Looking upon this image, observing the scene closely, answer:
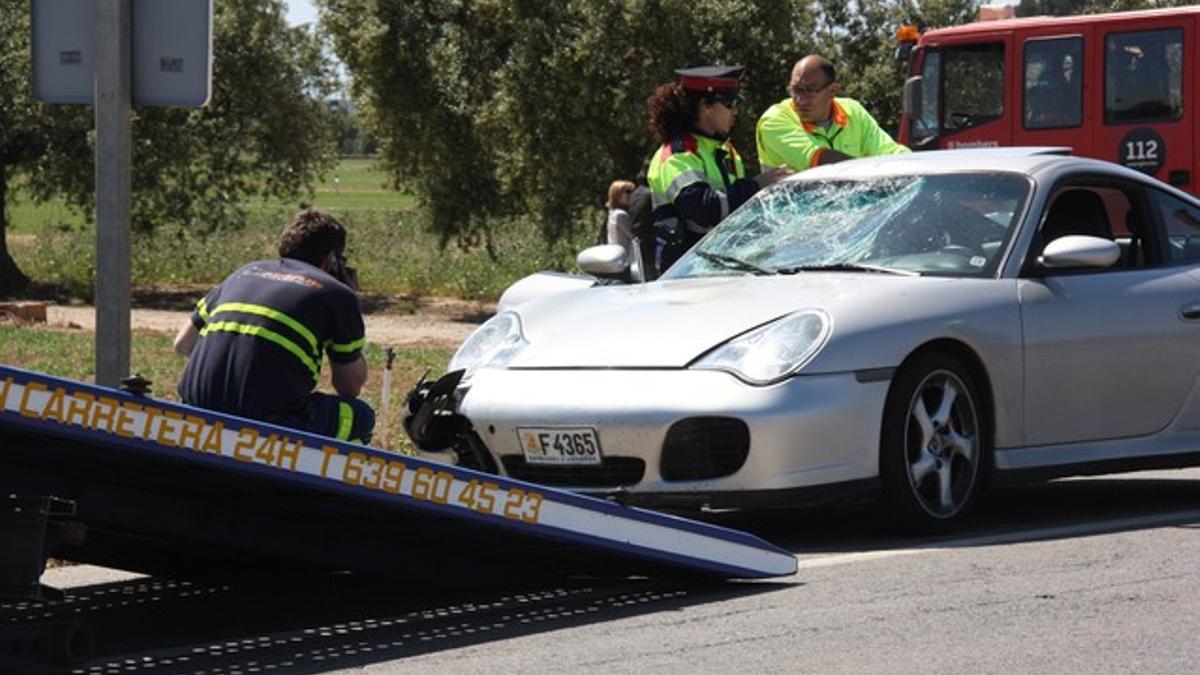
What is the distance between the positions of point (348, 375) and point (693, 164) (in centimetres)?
355

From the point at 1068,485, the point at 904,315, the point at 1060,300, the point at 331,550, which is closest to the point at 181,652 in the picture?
the point at 331,550

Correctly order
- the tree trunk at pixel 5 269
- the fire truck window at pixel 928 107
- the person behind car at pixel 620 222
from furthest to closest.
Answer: the tree trunk at pixel 5 269 < the fire truck window at pixel 928 107 < the person behind car at pixel 620 222

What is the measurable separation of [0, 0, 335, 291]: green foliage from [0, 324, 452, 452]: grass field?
28.8ft

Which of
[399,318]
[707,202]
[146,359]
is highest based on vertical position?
[707,202]

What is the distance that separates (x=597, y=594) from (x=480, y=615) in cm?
50

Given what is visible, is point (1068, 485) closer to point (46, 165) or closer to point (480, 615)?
point (480, 615)

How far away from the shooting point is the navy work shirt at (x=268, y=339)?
778 cm

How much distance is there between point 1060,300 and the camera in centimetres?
922

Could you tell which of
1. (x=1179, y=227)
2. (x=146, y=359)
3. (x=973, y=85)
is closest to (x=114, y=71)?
(x=1179, y=227)

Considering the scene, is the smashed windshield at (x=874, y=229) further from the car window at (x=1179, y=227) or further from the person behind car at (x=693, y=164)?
the person behind car at (x=693, y=164)

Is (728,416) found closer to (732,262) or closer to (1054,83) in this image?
(732,262)

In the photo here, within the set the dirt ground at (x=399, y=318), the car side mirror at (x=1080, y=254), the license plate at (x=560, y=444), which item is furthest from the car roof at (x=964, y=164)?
the dirt ground at (x=399, y=318)

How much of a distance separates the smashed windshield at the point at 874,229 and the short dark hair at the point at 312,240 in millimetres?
2090

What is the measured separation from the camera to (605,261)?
1021 cm
